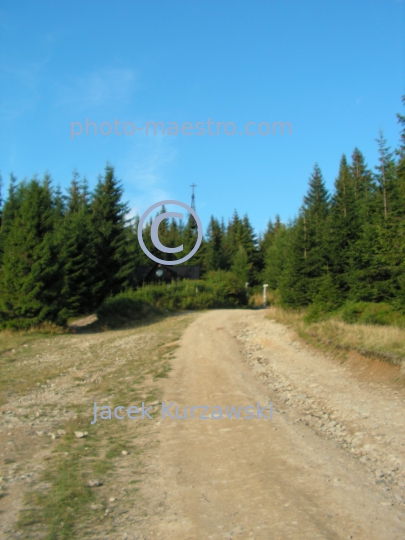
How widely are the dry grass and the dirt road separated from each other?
0.82m

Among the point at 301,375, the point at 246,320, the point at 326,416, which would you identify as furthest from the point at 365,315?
the point at 326,416

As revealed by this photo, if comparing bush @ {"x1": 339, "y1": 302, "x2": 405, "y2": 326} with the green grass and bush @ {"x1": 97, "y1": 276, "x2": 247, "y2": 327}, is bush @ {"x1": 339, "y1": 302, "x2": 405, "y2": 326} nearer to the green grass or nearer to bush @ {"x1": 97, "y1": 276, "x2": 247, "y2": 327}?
the green grass

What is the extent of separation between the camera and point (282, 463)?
17.5 feet

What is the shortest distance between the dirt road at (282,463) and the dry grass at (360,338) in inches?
32.2

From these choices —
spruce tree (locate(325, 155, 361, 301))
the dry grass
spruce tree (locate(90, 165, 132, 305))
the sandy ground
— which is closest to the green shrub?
spruce tree (locate(90, 165, 132, 305))

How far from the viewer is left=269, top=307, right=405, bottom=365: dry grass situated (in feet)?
33.6

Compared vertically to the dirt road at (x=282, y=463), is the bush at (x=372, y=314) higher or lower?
higher

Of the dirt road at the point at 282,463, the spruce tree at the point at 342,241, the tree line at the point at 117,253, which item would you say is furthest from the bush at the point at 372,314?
the dirt road at the point at 282,463

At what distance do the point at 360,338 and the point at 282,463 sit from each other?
7438 millimetres

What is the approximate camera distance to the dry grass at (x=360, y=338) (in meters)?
10.2

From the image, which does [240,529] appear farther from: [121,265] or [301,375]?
[121,265]

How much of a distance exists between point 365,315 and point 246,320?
5.19m

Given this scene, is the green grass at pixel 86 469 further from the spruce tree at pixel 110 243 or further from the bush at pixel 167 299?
the spruce tree at pixel 110 243

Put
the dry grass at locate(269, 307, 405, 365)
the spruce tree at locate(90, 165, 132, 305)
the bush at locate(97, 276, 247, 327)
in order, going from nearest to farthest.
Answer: the dry grass at locate(269, 307, 405, 365), the bush at locate(97, 276, 247, 327), the spruce tree at locate(90, 165, 132, 305)
